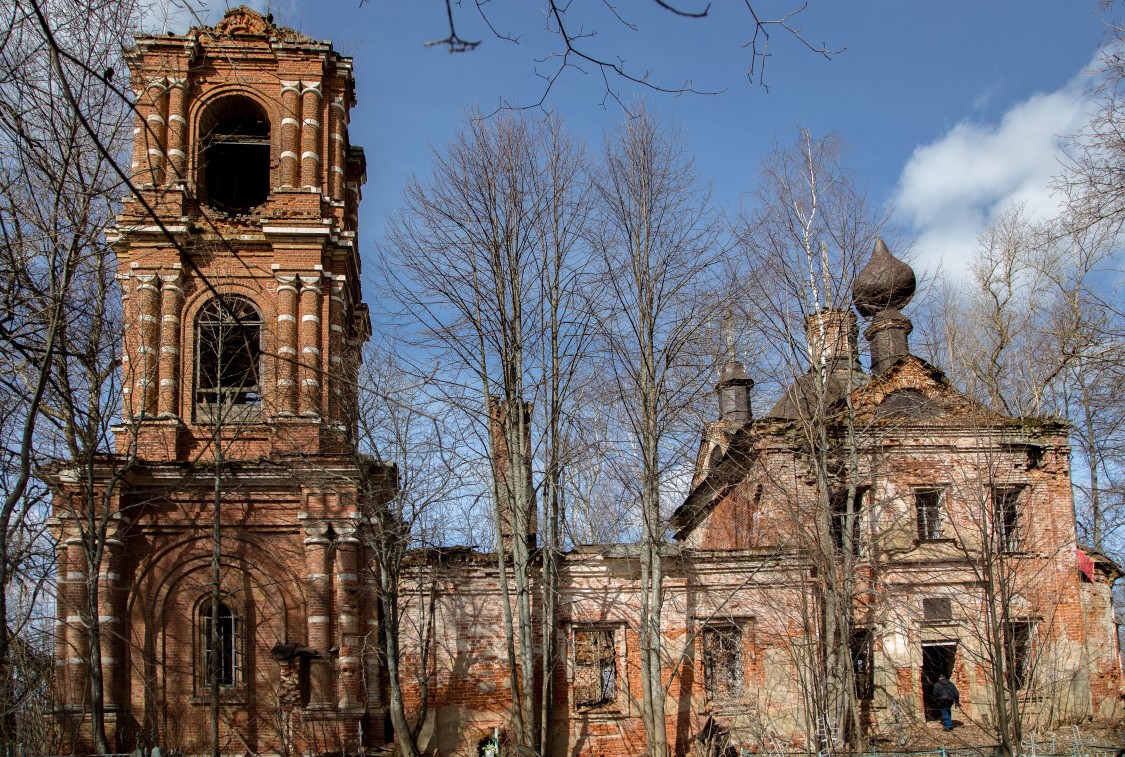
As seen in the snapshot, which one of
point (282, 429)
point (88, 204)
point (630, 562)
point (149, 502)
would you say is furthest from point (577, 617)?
point (88, 204)

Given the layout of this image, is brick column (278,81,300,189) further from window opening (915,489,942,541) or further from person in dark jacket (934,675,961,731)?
person in dark jacket (934,675,961,731)

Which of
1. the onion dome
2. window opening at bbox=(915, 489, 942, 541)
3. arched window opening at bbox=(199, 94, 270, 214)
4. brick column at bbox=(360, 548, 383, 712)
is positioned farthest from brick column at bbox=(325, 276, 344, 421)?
→ window opening at bbox=(915, 489, 942, 541)

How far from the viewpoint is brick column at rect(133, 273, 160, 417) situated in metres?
21.5

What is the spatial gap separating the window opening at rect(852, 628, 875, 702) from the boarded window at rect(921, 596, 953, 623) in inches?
56.1

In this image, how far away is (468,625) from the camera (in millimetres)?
20906

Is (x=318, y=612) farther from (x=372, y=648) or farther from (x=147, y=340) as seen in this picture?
(x=147, y=340)

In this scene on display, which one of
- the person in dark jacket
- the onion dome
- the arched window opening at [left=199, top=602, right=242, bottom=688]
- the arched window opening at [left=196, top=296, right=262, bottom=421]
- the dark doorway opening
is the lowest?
the person in dark jacket

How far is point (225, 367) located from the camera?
21406 mm

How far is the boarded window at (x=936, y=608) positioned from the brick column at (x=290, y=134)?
15.0 m

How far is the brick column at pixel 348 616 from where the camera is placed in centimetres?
1967

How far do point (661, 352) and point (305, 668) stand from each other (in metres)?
8.37

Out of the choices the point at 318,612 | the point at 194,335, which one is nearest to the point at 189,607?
the point at 318,612

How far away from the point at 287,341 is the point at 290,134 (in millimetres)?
4424

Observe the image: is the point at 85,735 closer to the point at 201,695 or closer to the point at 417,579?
the point at 201,695
